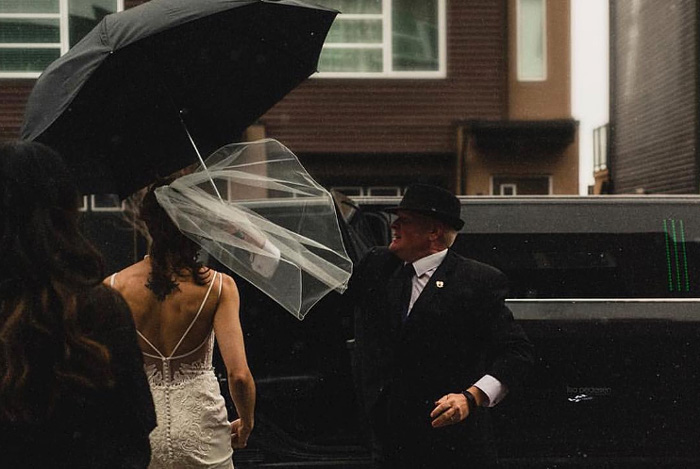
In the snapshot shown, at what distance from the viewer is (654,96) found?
21.8 meters

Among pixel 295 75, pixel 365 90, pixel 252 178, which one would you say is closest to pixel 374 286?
pixel 252 178

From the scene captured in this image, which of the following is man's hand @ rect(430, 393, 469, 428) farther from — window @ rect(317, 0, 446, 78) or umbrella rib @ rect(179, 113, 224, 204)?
window @ rect(317, 0, 446, 78)

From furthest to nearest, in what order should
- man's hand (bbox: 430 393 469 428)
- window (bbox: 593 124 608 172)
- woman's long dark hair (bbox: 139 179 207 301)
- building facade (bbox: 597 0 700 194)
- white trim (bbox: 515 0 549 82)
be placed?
window (bbox: 593 124 608 172) → building facade (bbox: 597 0 700 194) → white trim (bbox: 515 0 549 82) → man's hand (bbox: 430 393 469 428) → woman's long dark hair (bbox: 139 179 207 301)

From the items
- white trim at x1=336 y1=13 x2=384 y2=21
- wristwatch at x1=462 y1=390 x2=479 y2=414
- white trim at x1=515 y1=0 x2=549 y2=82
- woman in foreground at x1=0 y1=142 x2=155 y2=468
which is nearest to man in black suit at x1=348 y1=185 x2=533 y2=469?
wristwatch at x1=462 y1=390 x2=479 y2=414

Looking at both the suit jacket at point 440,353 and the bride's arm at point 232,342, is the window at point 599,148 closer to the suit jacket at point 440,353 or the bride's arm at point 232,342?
the suit jacket at point 440,353

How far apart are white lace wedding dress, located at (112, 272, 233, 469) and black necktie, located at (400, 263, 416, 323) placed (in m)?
0.83

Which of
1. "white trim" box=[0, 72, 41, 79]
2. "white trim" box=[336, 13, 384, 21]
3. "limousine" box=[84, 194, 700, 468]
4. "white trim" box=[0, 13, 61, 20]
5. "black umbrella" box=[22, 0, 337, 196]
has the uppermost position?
"white trim" box=[0, 13, 61, 20]

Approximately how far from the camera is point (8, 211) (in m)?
2.06

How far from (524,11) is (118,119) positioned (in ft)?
47.6

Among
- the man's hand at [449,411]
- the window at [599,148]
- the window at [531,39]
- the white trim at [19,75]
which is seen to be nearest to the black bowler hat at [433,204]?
the man's hand at [449,411]

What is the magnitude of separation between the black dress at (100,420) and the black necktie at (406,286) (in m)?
2.04

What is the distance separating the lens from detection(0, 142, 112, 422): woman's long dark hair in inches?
80.7

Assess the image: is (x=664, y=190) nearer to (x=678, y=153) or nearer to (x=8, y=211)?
(x=678, y=153)

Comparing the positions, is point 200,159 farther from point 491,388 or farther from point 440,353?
point 491,388
